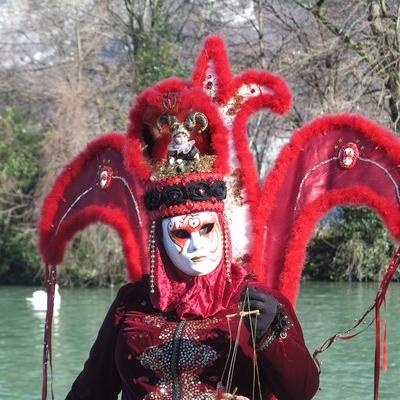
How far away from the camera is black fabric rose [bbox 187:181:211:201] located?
11.3ft

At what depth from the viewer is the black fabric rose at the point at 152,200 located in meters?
3.49

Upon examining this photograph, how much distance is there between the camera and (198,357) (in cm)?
337

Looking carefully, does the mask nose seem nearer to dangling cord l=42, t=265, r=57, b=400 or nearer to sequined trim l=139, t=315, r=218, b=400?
sequined trim l=139, t=315, r=218, b=400

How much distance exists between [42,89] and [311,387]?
19985mm

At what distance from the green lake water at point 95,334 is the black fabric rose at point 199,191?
4754mm

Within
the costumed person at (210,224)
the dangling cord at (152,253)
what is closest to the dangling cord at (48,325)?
the costumed person at (210,224)

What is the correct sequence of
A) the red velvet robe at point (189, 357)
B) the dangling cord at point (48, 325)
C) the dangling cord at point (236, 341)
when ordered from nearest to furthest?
the dangling cord at point (236, 341)
the red velvet robe at point (189, 357)
the dangling cord at point (48, 325)

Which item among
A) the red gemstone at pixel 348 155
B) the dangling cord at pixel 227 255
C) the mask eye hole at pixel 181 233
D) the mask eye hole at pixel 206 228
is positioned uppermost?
the red gemstone at pixel 348 155

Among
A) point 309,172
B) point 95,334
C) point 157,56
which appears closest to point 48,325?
point 309,172

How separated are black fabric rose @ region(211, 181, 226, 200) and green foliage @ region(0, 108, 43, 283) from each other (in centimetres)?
1613

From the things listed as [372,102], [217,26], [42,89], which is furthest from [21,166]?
[372,102]

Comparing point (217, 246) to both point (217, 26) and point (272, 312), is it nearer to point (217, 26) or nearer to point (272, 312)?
point (272, 312)

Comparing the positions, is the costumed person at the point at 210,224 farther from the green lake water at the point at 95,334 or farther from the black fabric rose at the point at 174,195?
the green lake water at the point at 95,334

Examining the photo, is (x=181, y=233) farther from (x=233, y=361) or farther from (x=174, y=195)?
(x=233, y=361)
